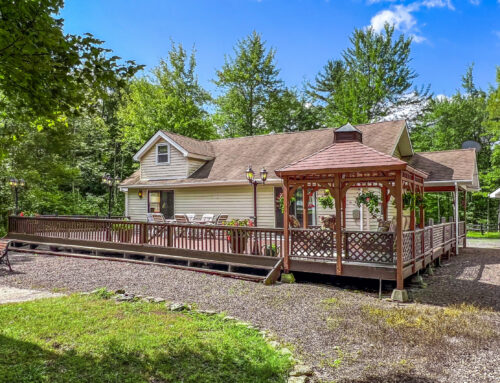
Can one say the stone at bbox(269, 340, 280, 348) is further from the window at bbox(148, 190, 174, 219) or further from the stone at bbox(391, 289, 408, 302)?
the window at bbox(148, 190, 174, 219)

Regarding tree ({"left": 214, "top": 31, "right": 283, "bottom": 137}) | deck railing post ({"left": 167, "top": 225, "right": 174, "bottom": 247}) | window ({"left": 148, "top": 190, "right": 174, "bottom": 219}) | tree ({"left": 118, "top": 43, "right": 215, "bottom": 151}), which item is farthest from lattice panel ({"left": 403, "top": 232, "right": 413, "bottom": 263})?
tree ({"left": 214, "top": 31, "right": 283, "bottom": 137})

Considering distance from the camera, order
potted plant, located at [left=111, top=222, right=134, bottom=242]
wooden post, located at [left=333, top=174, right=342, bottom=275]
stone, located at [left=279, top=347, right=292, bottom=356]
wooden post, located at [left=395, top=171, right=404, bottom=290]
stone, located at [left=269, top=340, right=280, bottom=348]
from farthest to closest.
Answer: potted plant, located at [left=111, top=222, right=134, bottom=242] < wooden post, located at [left=333, top=174, right=342, bottom=275] < wooden post, located at [left=395, top=171, right=404, bottom=290] < stone, located at [left=269, top=340, right=280, bottom=348] < stone, located at [left=279, top=347, right=292, bottom=356]

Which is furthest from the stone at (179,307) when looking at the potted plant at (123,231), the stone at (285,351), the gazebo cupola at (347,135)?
the potted plant at (123,231)

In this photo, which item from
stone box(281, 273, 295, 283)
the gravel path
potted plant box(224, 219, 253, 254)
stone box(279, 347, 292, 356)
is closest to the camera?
the gravel path

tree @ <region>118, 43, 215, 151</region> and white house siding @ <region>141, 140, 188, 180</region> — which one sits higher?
tree @ <region>118, 43, 215, 151</region>

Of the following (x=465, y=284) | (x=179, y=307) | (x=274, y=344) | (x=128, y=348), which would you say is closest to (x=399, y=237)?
(x=465, y=284)

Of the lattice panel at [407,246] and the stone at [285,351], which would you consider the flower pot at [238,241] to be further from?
the stone at [285,351]

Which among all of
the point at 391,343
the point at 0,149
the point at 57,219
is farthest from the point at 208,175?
the point at 391,343

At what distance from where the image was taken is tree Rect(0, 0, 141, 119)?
3482mm

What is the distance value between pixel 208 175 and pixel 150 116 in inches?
452

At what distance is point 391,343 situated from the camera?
4727 mm

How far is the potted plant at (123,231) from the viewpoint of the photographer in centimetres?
1138

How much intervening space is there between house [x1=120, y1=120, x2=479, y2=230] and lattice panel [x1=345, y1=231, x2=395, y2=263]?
4.27 meters

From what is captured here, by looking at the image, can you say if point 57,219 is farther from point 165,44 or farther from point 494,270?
point 165,44
